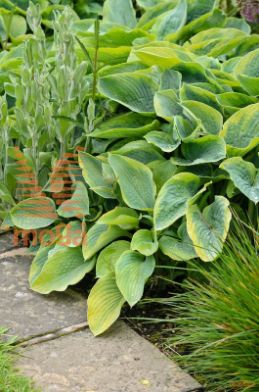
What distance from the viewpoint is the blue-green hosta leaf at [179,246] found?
10.3ft

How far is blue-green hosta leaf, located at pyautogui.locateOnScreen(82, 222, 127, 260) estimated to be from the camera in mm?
3301

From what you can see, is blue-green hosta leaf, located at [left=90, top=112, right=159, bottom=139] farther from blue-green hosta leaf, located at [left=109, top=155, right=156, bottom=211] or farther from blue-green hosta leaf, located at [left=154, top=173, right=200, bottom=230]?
blue-green hosta leaf, located at [left=154, top=173, right=200, bottom=230]

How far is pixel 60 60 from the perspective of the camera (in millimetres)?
3455

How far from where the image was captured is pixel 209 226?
317 centimetres

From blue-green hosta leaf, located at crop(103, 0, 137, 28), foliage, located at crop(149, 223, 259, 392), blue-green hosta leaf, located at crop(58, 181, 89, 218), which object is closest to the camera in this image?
foliage, located at crop(149, 223, 259, 392)

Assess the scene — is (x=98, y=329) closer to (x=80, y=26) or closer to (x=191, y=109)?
(x=191, y=109)

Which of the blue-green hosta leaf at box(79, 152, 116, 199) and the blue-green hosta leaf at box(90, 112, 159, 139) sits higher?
the blue-green hosta leaf at box(90, 112, 159, 139)

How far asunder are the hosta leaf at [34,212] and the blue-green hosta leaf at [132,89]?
1.82ft

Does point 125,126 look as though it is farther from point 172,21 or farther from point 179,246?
point 172,21

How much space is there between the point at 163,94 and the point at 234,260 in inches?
40.4

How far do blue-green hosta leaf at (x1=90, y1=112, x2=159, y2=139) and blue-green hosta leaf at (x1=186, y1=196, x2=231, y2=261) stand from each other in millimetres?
521

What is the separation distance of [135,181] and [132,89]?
1.64 feet

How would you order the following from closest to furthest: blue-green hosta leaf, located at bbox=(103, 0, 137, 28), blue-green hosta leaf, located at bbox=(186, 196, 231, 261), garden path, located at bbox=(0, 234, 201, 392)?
garden path, located at bbox=(0, 234, 201, 392) < blue-green hosta leaf, located at bbox=(186, 196, 231, 261) < blue-green hosta leaf, located at bbox=(103, 0, 137, 28)

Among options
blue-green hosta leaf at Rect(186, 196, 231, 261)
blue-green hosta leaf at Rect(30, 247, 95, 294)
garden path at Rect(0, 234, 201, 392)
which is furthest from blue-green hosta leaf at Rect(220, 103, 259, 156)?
garden path at Rect(0, 234, 201, 392)
